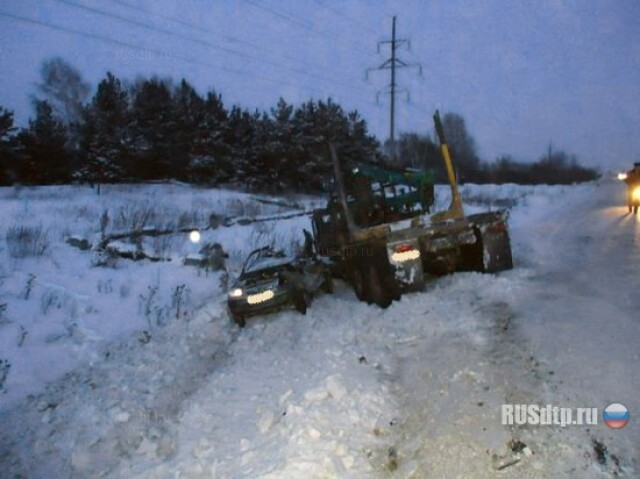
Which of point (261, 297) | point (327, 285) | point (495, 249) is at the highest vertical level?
point (495, 249)

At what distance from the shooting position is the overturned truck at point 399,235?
9.07 m

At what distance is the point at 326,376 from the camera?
240 inches

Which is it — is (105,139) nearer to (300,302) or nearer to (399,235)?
(300,302)

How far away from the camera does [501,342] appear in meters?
6.48

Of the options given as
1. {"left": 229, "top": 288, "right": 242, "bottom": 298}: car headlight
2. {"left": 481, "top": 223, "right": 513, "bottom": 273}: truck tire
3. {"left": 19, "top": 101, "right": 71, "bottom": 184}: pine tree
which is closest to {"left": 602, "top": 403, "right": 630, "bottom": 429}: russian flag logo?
{"left": 481, "top": 223, "right": 513, "bottom": 273}: truck tire

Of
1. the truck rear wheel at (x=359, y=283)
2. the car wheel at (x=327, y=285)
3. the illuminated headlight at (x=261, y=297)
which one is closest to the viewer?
the illuminated headlight at (x=261, y=297)

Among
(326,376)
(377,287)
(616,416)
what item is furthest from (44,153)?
(616,416)

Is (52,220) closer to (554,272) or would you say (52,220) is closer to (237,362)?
(237,362)

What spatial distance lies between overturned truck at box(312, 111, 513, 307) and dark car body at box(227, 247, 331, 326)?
2.78 ft

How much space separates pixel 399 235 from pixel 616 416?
16.5ft

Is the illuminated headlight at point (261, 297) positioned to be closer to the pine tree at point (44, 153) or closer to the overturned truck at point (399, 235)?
the overturned truck at point (399, 235)

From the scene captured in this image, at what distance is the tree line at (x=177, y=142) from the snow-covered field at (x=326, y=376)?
22385 millimetres

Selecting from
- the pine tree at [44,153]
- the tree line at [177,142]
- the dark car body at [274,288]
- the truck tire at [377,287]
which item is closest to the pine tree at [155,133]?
the tree line at [177,142]

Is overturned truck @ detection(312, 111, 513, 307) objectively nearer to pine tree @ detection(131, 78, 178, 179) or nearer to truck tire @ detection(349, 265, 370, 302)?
truck tire @ detection(349, 265, 370, 302)
